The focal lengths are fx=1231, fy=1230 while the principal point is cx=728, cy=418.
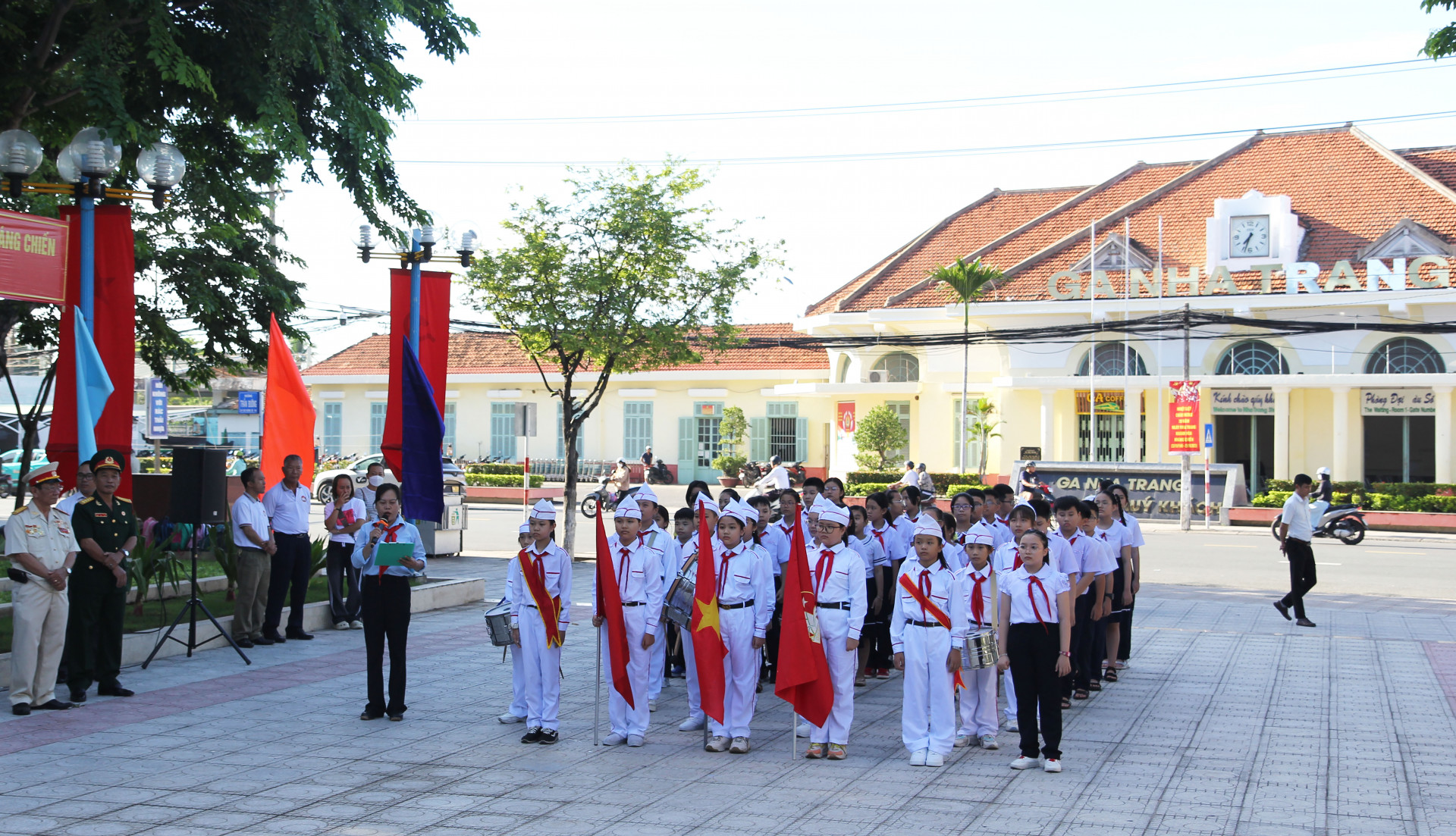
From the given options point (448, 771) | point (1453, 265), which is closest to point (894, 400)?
point (1453, 265)

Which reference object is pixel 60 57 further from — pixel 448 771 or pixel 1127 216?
pixel 1127 216

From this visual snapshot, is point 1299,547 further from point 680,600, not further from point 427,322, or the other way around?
point 427,322

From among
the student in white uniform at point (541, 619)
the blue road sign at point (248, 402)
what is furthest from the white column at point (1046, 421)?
the student in white uniform at point (541, 619)

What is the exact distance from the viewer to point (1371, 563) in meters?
21.8

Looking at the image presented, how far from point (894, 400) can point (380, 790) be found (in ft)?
112

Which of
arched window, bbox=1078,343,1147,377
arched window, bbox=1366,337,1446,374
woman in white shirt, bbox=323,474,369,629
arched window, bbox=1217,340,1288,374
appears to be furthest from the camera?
arched window, bbox=1078,343,1147,377

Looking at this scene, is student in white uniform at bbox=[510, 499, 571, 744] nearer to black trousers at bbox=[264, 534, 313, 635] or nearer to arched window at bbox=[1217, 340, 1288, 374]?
black trousers at bbox=[264, 534, 313, 635]

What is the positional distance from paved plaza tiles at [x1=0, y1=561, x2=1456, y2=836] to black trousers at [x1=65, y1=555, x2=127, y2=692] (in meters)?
0.31

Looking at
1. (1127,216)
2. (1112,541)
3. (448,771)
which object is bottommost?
(448,771)

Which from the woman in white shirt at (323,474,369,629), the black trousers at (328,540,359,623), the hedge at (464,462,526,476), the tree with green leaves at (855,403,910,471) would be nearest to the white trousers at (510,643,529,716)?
the woman in white shirt at (323,474,369,629)

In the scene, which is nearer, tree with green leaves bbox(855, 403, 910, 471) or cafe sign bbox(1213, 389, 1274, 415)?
cafe sign bbox(1213, 389, 1274, 415)

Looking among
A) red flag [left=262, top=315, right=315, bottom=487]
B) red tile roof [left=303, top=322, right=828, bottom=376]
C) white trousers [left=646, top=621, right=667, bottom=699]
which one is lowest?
white trousers [left=646, top=621, right=667, bottom=699]

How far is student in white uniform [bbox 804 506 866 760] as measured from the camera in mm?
8297

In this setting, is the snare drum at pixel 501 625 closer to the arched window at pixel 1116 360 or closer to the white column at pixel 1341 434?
the arched window at pixel 1116 360
